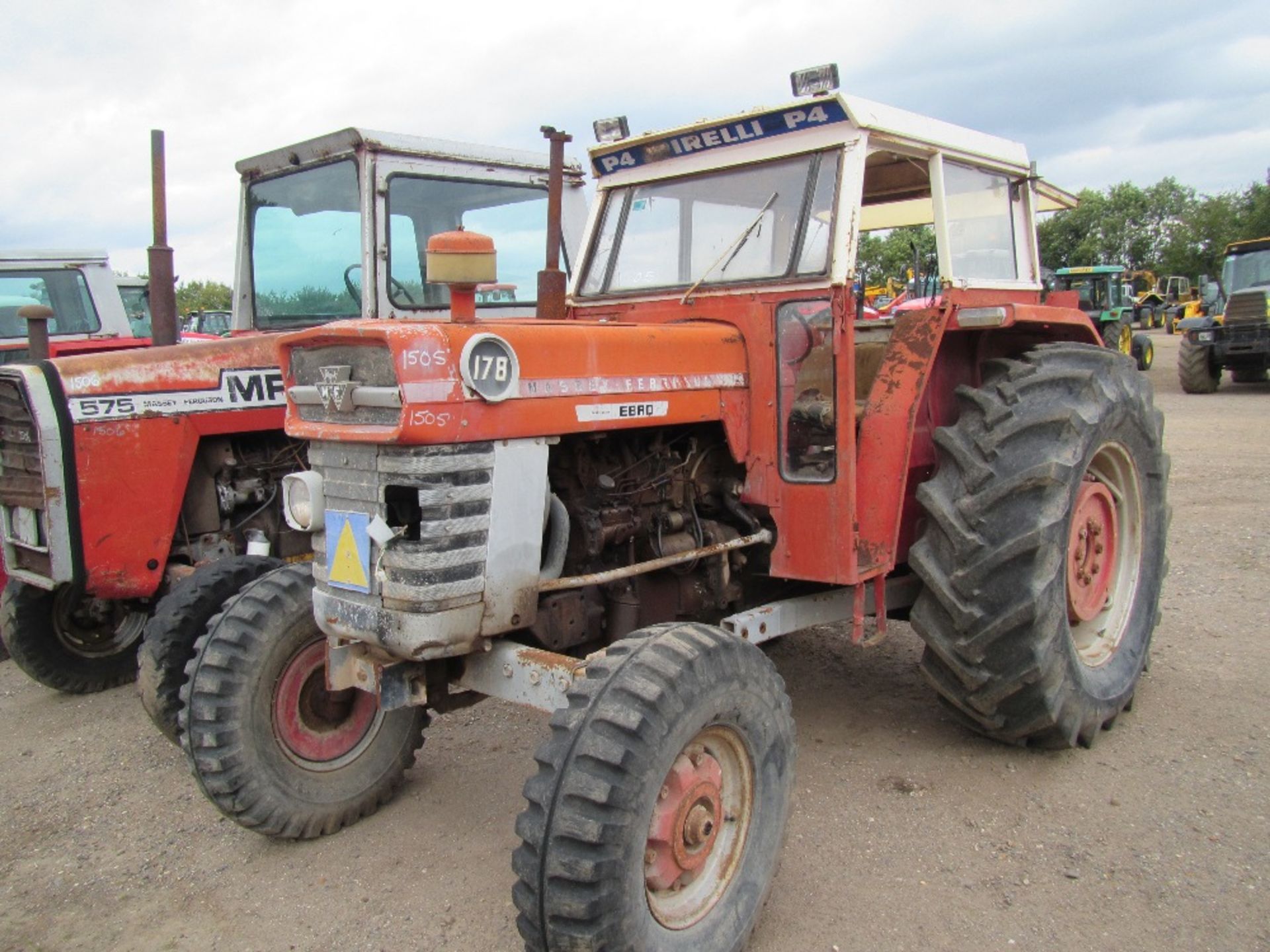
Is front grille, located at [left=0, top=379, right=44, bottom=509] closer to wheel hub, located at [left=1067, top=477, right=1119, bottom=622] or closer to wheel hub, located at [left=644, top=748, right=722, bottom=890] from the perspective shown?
wheel hub, located at [left=644, top=748, right=722, bottom=890]

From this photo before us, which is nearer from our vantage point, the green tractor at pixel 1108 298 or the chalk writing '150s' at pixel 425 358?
the chalk writing '150s' at pixel 425 358

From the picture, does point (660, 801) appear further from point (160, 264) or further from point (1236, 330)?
point (1236, 330)

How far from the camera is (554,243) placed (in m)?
3.78

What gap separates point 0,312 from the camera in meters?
8.57

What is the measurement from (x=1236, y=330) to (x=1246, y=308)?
0.36 metres

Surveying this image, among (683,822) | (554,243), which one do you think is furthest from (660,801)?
(554,243)

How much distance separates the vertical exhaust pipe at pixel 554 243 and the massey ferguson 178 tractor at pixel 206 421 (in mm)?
1484

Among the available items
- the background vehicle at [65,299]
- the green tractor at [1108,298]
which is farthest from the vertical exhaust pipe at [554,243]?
the green tractor at [1108,298]

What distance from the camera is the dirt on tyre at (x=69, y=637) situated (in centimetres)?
477

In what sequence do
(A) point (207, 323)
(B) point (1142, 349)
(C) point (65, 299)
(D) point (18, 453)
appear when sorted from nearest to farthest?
(D) point (18, 453), (C) point (65, 299), (A) point (207, 323), (B) point (1142, 349)

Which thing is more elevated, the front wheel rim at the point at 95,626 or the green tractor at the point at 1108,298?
the green tractor at the point at 1108,298

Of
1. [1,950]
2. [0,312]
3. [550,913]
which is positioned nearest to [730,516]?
[550,913]

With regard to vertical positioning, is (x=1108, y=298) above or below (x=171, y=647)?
above

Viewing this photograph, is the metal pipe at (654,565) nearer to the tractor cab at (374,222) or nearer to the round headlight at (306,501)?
the round headlight at (306,501)
